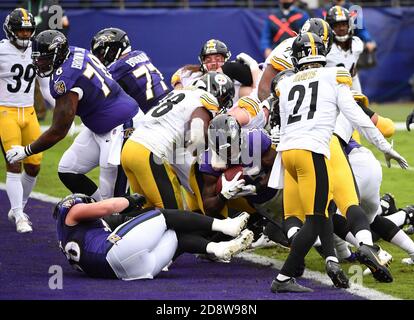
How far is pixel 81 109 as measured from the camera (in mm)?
7262

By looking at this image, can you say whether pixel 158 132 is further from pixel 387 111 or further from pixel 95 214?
pixel 387 111

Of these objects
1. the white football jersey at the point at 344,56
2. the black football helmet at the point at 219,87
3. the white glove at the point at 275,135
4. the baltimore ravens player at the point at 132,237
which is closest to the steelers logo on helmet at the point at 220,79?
the black football helmet at the point at 219,87

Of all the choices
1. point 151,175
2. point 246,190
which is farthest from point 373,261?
point 151,175

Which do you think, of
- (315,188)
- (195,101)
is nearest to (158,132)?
(195,101)

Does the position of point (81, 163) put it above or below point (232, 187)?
below

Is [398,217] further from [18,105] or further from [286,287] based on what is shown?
[18,105]

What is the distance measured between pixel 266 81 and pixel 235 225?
2222 millimetres

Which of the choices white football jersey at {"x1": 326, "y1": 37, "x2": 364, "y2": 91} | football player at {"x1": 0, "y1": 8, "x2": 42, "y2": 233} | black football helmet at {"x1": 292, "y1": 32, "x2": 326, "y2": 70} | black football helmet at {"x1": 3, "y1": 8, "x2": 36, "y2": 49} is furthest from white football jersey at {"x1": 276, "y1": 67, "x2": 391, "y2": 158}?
white football jersey at {"x1": 326, "y1": 37, "x2": 364, "y2": 91}

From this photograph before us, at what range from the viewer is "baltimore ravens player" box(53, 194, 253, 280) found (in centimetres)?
599

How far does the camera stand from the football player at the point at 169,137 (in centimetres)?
665

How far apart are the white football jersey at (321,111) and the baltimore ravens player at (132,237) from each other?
0.64 m

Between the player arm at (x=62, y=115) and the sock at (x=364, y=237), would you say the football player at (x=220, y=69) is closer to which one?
the player arm at (x=62, y=115)

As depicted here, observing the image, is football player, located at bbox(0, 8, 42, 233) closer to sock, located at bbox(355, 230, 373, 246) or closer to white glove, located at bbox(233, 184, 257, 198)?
white glove, located at bbox(233, 184, 257, 198)

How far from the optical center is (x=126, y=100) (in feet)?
24.2
